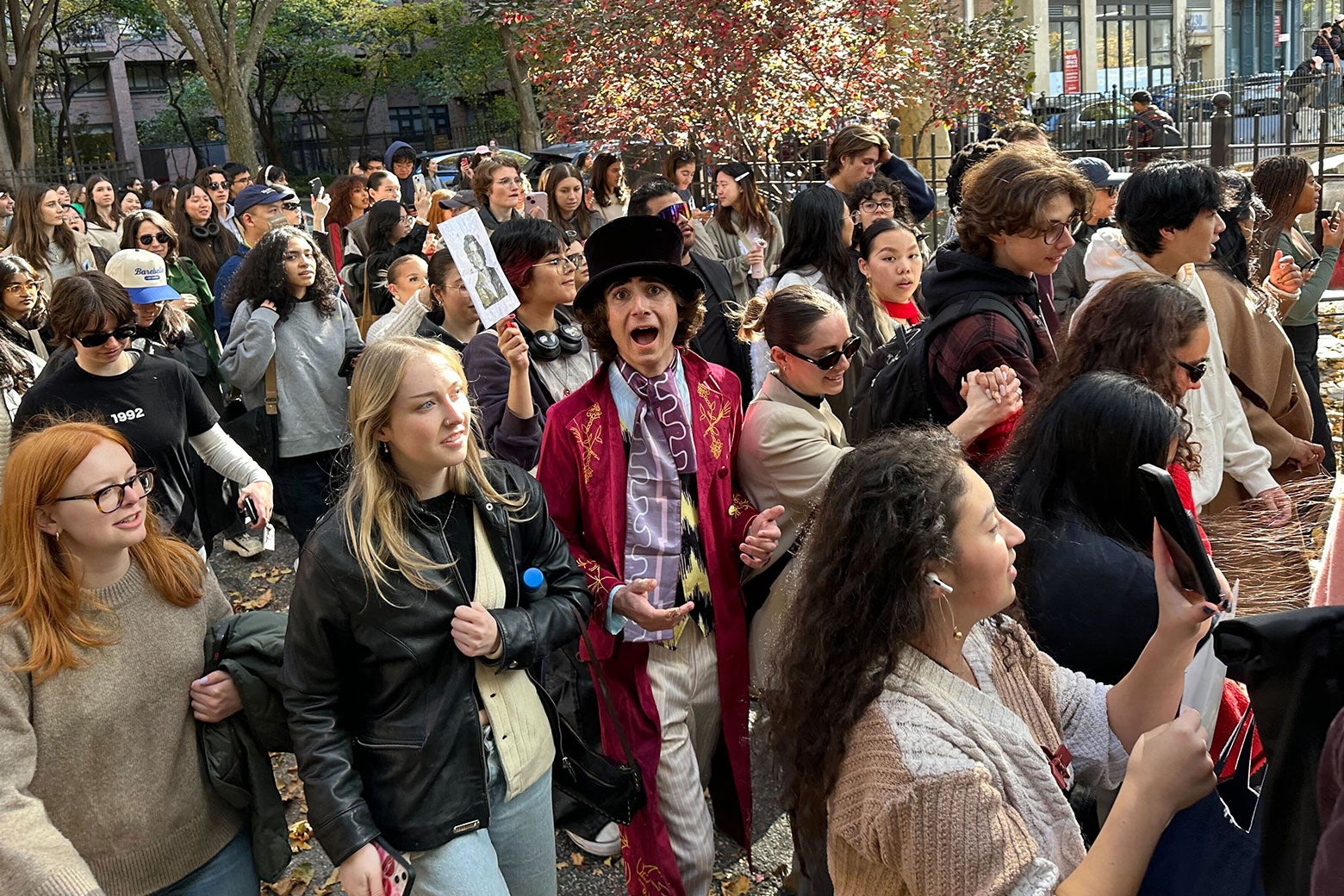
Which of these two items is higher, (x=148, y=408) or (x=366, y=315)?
(x=366, y=315)

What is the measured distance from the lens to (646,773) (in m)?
3.43

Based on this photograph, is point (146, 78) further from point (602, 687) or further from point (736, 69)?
point (602, 687)

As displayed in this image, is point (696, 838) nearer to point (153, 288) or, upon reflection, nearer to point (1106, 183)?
point (153, 288)

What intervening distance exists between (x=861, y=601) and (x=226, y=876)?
174 cm

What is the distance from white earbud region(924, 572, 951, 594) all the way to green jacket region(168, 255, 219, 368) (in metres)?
6.34

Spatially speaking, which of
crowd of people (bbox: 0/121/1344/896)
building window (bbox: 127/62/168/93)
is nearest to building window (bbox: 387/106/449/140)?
building window (bbox: 127/62/168/93)

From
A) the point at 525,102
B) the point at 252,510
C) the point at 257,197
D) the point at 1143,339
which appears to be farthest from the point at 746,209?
the point at 525,102

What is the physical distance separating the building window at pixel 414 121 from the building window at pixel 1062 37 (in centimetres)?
2430

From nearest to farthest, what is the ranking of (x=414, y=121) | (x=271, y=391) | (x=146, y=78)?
(x=271, y=391) < (x=146, y=78) < (x=414, y=121)

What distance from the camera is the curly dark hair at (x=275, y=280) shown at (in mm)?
5738

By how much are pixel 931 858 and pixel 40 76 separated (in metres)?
43.8

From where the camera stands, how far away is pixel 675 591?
351 cm

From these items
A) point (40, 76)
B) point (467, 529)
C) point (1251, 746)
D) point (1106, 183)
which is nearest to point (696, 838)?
point (467, 529)

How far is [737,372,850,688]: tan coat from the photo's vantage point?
11.8 ft
